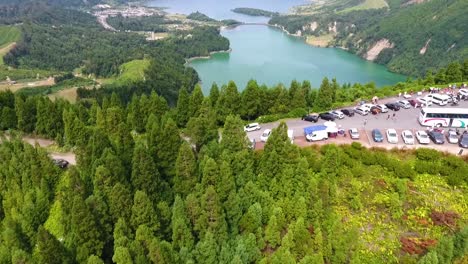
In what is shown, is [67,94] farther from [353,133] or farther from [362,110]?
[353,133]

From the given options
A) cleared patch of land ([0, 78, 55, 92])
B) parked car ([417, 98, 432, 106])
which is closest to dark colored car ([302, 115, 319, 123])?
parked car ([417, 98, 432, 106])

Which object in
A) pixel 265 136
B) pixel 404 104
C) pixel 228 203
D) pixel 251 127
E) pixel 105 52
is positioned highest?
pixel 404 104

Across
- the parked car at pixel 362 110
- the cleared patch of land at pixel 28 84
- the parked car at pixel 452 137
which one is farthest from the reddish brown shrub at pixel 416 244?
the cleared patch of land at pixel 28 84

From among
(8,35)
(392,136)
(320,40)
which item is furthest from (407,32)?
(8,35)

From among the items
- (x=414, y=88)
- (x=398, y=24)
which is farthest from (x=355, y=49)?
(x=414, y=88)

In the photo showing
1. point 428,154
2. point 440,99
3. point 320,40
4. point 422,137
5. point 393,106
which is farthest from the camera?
point 320,40

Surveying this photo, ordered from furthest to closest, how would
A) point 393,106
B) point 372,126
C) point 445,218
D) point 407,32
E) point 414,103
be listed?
point 407,32
point 414,103
point 393,106
point 372,126
point 445,218
